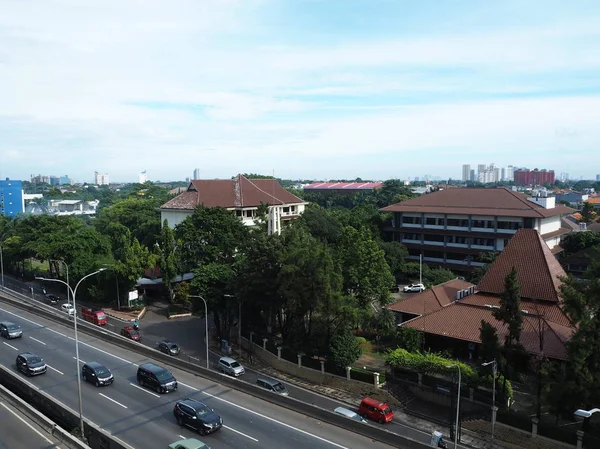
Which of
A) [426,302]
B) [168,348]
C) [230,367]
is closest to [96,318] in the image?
[168,348]

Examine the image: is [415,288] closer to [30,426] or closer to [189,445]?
[189,445]

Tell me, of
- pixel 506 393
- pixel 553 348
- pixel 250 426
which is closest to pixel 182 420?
pixel 250 426

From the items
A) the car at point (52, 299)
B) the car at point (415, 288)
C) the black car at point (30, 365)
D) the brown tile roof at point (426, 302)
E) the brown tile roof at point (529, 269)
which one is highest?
the brown tile roof at point (529, 269)

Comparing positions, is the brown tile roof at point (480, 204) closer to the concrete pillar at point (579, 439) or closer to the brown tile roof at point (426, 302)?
the brown tile roof at point (426, 302)

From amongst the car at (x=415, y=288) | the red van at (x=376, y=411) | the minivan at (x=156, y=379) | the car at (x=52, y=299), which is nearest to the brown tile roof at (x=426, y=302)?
the car at (x=415, y=288)

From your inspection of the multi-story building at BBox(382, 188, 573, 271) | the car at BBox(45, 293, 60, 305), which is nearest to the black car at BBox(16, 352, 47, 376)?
the car at BBox(45, 293, 60, 305)

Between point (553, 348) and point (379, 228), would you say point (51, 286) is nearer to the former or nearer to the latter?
point (379, 228)
